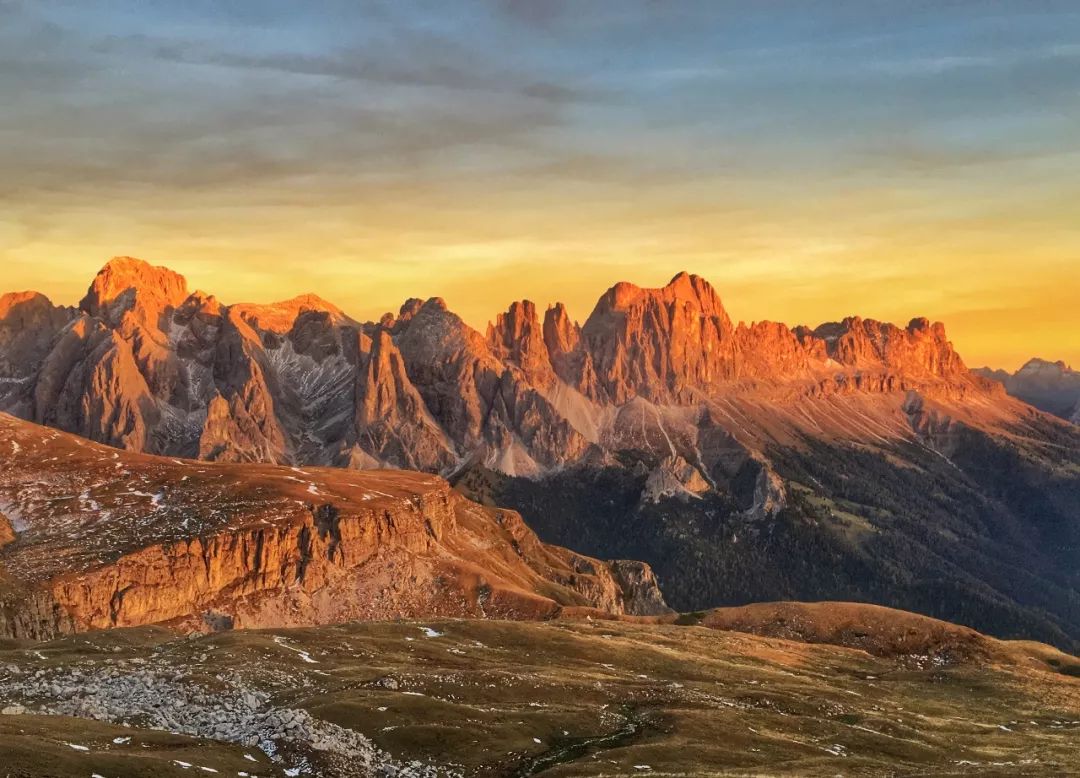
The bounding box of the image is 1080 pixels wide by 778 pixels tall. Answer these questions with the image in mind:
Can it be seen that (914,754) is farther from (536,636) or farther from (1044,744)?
(536,636)

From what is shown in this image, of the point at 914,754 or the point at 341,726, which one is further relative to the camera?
the point at 914,754

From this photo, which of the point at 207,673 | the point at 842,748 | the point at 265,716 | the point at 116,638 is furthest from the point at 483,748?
the point at 116,638

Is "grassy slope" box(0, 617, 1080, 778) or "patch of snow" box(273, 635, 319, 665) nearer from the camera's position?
"grassy slope" box(0, 617, 1080, 778)

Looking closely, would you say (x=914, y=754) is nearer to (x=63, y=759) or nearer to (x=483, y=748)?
(x=483, y=748)

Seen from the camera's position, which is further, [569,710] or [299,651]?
[299,651]

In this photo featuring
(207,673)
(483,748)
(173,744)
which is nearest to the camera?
(173,744)

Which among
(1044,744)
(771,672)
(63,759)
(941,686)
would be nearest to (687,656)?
(771,672)

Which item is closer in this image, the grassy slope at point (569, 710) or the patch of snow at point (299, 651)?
the grassy slope at point (569, 710)

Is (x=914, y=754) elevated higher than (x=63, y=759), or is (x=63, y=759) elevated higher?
(x=63, y=759)

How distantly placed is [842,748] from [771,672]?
64.1 m

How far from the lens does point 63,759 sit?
244ft

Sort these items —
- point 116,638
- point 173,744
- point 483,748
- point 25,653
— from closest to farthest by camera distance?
point 173,744 < point 483,748 < point 25,653 < point 116,638

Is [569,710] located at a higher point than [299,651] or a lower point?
lower

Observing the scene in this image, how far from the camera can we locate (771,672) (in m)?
180
